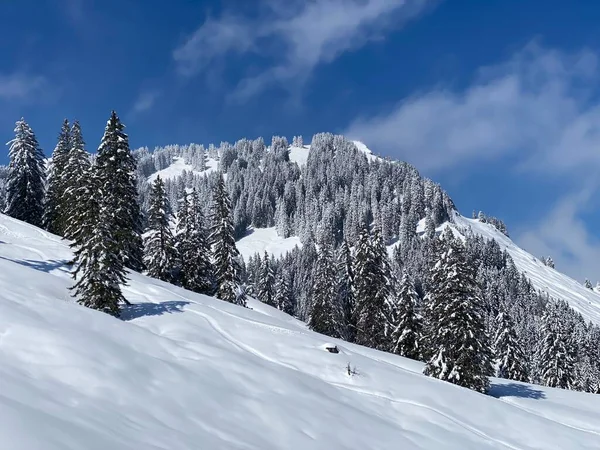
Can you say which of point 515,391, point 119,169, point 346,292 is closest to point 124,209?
point 119,169

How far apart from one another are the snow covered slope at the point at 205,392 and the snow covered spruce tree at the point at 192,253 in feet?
55.7

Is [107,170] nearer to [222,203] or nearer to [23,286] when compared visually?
[222,203]

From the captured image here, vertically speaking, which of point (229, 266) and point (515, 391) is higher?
point (229, 266)

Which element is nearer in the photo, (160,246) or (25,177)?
(160,246)

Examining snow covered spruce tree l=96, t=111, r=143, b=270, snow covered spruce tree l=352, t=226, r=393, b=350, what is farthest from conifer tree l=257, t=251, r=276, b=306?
snow covered spruce tree l=96, t=111, r=143, b=270

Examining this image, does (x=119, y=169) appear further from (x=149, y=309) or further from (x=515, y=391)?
(x=515, y=391)

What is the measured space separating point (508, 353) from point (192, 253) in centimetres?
3530

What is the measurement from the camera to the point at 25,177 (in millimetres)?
51844

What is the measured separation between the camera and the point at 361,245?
46344mm

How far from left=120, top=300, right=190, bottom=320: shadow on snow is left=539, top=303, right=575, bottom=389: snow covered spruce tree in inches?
1810

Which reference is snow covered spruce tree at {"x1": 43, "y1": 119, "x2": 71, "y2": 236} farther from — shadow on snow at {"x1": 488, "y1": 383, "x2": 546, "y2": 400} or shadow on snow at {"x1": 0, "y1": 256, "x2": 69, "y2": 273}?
shadow on snow at {"x1": 488, "y1": 383, "x2": 546, "y2": 400}

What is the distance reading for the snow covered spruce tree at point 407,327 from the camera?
1620 inches

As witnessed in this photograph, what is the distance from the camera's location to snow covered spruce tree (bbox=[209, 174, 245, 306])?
43.0m

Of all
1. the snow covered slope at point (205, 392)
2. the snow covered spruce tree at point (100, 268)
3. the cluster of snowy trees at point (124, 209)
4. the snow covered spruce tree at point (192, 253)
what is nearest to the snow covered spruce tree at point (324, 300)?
the cluster of snowy trees at point (124, 209)
